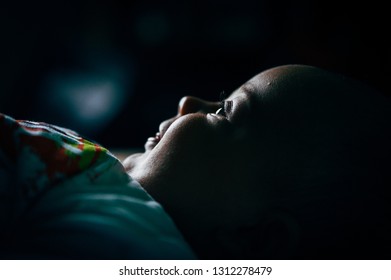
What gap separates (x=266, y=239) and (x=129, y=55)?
1.45 meters

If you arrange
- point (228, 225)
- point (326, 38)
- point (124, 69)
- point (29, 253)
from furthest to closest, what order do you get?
point (124, 69) → point (326, 38) → point (228, 225) → point (29, 253)

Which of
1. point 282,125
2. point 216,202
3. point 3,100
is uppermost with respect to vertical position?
point 282,125

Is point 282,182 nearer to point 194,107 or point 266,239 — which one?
point 266,239

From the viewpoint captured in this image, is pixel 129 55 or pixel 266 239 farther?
pixel 129 55

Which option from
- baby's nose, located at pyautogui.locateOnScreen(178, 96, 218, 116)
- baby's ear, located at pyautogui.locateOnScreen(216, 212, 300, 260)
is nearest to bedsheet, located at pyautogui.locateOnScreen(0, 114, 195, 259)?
baby's ear, located at pyautogui.locateOnScreen(216, 212, 300, 260)

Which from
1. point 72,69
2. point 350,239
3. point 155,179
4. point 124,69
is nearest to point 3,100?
point 72,69

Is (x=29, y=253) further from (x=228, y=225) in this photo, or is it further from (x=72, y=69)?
(x=72, y=69)

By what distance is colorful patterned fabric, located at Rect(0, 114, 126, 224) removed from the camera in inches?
20.5

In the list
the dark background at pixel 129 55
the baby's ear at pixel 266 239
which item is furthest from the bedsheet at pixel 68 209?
the dark background at pixel 129 55

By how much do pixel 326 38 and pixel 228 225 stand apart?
3.80 feet

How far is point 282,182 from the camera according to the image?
641 millimetres

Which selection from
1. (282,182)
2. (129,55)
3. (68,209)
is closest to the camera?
(68,209)

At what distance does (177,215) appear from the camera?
638mm

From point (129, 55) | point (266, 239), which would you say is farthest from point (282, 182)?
point (129, 55)
